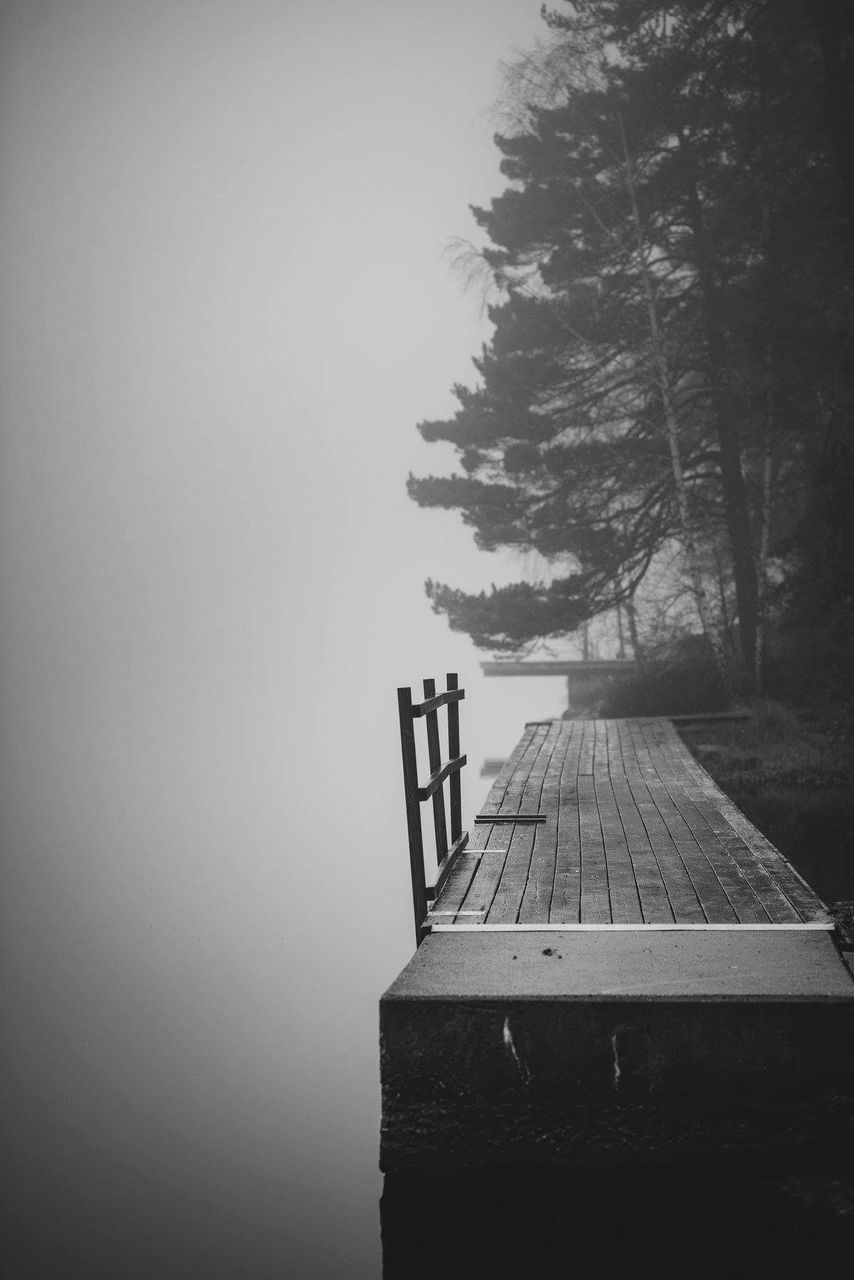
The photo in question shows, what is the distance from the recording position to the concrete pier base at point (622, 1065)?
3.09 m

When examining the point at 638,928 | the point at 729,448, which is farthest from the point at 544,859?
the point at 729,448

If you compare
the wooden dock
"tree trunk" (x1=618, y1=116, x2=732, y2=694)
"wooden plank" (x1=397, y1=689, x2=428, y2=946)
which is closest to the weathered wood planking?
"wooden plank" (x1=397, y1=689, x2=428, y2=946)

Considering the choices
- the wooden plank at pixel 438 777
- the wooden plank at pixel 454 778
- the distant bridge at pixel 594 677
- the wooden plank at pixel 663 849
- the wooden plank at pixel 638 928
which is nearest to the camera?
the wooden plank at pixel 638 928

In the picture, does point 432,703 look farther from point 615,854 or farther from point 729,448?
point 729,448

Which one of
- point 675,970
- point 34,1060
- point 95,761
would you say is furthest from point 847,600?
point 95,761

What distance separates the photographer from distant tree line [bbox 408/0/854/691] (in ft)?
47.5

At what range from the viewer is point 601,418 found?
54.1 ft

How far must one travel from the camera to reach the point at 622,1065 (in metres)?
3.14

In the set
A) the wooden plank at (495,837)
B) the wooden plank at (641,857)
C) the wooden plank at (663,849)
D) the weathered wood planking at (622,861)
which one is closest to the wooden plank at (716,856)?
the weathered wood planking at (622,861)

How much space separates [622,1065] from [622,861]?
2.09 meters

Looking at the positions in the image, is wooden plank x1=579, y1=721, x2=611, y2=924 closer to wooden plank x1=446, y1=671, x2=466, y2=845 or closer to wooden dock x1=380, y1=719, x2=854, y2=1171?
wooden dock x1=380, y1=719, x2=854, y2=1171

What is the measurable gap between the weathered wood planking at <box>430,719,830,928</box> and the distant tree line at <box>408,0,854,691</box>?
7723 millimetres

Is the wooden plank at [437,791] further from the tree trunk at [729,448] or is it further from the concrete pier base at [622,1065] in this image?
the tree trunk at [729,448]

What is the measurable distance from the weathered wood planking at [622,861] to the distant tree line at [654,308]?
7.72 meters
